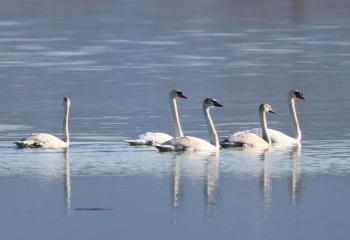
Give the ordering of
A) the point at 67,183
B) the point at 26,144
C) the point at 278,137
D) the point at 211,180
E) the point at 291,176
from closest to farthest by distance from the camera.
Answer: the point at 67,183, the point at 211,180, the point at 291,176, the point at 26,144, the point at 278,137

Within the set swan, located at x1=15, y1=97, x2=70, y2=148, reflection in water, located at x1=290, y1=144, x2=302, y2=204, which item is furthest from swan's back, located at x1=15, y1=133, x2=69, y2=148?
reflection in water, located at x1=290, y1=144, x2=302, y2=204

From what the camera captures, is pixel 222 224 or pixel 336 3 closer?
pixel 222 224

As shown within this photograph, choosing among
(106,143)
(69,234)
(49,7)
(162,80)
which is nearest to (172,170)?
(106,143)

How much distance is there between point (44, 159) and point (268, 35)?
22.6 metres

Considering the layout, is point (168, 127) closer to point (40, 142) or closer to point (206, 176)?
point (40, 142)

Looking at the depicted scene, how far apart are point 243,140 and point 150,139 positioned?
1.16m

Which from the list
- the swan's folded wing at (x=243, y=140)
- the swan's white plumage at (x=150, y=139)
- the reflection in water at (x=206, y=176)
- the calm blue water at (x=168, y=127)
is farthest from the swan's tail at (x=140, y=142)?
the swan's folded wing at (x=243, y=140)

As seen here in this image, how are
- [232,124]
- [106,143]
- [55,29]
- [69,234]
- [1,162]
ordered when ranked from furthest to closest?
[55,29], [232,124], [106,143], [1,162], [69,234]

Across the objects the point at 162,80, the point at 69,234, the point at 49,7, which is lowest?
the point at 69,234

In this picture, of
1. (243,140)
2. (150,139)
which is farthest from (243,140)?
(150,139)

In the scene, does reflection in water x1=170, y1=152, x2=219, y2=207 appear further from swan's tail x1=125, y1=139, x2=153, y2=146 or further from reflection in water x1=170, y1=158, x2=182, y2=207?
swan's tail x1=125, y1=139, x2=153, y2=146

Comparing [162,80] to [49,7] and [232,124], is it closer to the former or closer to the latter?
[232,124]

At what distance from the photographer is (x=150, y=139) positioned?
17.6 m

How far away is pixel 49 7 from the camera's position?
55625mm
